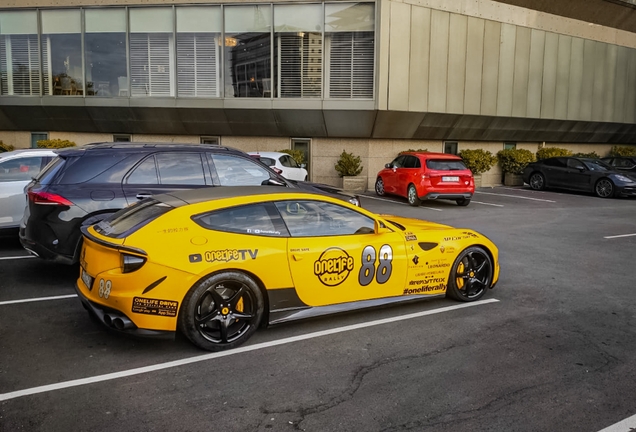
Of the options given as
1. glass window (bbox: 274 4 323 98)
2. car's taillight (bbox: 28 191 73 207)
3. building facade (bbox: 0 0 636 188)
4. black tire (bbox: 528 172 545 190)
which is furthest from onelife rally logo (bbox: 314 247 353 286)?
black tire (bbox: 528 172 545 190)

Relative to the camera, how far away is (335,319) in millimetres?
5848

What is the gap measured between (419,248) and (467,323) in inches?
37.4

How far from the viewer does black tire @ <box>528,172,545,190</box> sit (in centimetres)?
2158

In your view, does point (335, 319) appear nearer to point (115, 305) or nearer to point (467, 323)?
point (467, 323)

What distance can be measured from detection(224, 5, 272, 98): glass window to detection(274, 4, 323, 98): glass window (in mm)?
395

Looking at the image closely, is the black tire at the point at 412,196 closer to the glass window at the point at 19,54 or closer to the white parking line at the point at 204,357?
the white parking line at the point at 204,357

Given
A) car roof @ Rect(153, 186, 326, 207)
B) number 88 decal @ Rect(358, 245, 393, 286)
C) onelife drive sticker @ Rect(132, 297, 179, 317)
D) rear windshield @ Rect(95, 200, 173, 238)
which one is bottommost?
onelife drive sticker @ Rect(132, 297, 179, 317)

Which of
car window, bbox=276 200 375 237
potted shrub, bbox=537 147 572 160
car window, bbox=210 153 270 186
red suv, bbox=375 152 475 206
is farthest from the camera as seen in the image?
potted shrub, bbox=537 147 572 160

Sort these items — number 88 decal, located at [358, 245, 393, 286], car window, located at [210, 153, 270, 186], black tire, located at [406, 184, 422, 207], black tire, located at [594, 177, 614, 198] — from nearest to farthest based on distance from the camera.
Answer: number 88 decal, located at [358, 245, 393, 286]
car window, located at [210, 153, 270, 186]
black tire, located at [406, 184, 422, 207]
black tire, located at [594, 177, 614, 198]

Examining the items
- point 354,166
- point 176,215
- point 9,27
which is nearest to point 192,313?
point 176,215

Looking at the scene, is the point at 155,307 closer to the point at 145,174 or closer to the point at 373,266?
the point at 373,266

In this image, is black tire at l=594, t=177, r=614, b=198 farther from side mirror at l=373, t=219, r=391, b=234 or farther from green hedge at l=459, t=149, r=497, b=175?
side mirror at l=373, t=219, r=391, b=234

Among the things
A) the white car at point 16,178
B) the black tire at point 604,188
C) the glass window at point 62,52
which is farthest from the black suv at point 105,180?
the black tire at point 604,188

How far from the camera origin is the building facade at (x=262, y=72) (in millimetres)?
19781
